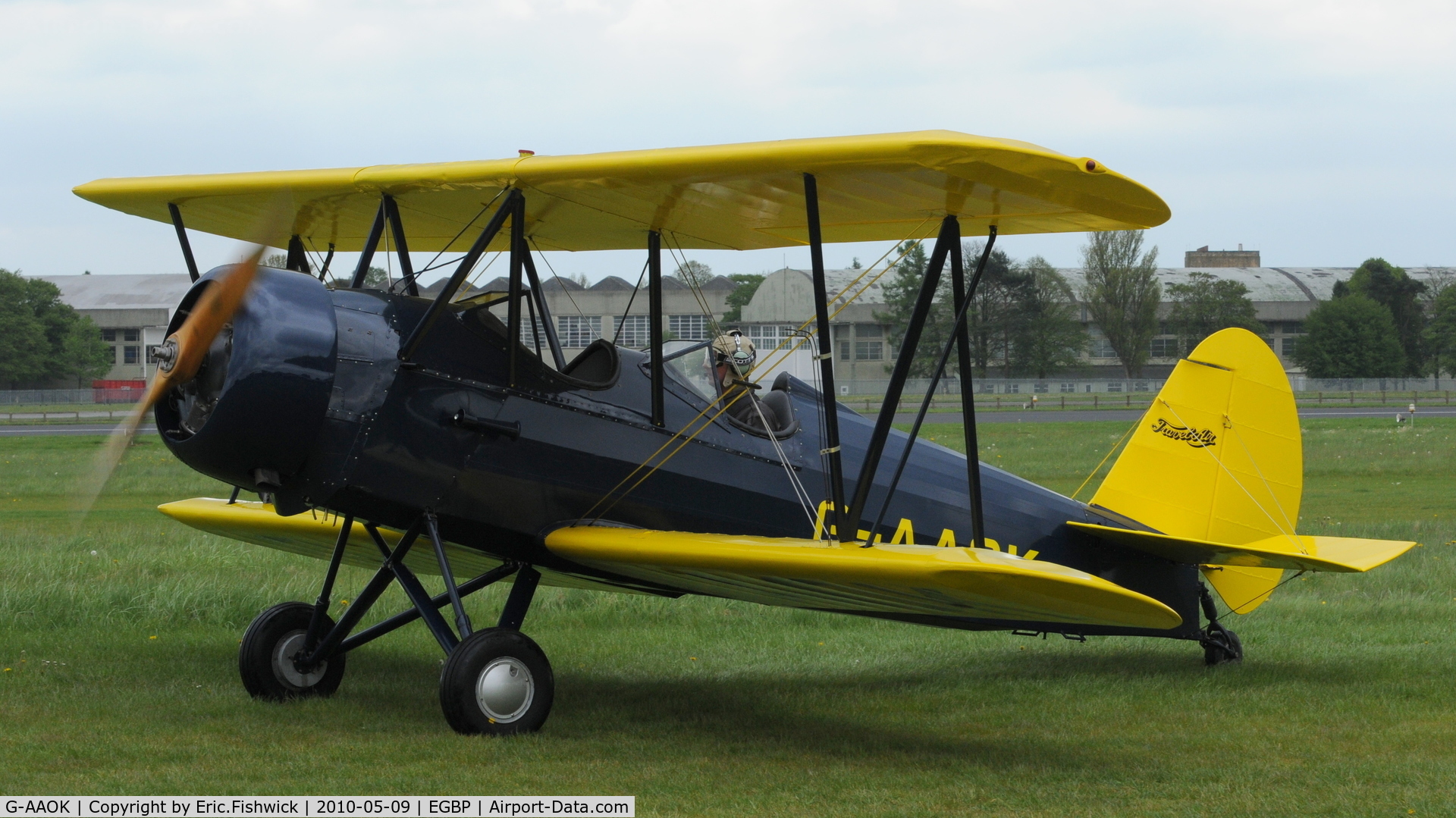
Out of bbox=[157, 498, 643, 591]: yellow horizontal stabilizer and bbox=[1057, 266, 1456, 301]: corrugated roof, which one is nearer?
bbox=[157, 498, 643, 591]: yellow horizontal stabilizer

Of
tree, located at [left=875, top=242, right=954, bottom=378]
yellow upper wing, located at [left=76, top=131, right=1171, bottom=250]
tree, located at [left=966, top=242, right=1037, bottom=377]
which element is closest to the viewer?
yellow upper wing, located at [left=76, top=131, right=1171, bottom=250]

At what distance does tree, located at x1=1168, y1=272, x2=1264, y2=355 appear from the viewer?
65.2 metres

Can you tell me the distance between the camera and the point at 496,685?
20.0 ft

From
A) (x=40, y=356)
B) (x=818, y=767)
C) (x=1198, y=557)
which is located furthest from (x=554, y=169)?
(x=40, y=356)

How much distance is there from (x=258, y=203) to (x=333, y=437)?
7.60ft

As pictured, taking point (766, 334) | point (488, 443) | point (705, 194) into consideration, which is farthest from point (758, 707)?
point (766, 334)

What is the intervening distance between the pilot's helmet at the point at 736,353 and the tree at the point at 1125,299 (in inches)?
2378

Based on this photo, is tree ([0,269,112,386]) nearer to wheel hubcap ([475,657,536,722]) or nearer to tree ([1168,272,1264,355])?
tree ([1168,272,1264,355])

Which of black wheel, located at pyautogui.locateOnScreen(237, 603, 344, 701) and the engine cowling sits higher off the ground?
the engine cowling

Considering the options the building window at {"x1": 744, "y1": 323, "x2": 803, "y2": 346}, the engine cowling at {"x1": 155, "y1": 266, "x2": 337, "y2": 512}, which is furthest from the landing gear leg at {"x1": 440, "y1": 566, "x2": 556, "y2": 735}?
the building window at {"x1": 744, "y1": 323, "x2": 803, "y2": 346}

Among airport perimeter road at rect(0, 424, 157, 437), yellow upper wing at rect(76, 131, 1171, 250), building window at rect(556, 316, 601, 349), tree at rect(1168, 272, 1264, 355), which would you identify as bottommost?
airport perimeter road at rect(0, 424, 157, 437)

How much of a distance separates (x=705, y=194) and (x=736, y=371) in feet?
3.47

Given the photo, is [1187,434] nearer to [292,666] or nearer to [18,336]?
[292,666]
